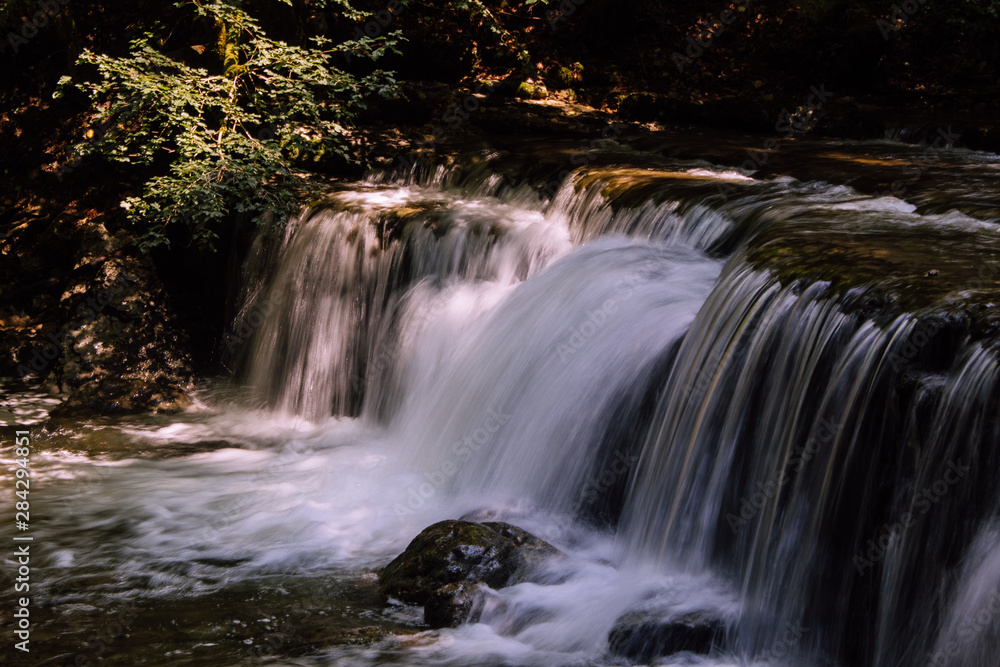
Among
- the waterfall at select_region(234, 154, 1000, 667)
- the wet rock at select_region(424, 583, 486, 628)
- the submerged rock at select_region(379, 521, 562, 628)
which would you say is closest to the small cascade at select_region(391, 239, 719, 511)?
the waterfall at select_region(234, 154, 1000, 667)

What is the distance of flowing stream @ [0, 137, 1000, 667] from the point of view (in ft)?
12.4

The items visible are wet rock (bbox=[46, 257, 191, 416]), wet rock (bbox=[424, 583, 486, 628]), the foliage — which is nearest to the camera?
wet rock (bbox=[424, 583, 486, 628])

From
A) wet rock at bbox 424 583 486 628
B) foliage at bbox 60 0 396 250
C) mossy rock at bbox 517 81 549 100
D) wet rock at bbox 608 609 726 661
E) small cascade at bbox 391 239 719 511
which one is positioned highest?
mossy rock at bbox 517 81 549 100

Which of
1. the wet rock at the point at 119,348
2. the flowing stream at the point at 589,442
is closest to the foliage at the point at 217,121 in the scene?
the wet rock at the point at 119,348

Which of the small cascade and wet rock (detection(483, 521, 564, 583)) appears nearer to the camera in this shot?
wet rock (detection(483, 521, 564, 583))

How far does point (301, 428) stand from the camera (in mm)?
8133

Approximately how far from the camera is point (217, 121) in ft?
31.1

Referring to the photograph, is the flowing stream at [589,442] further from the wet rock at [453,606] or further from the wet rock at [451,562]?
the wet rock at [451,562]

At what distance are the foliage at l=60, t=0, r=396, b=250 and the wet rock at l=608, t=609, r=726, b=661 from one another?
563 cm

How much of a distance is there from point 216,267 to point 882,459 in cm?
762

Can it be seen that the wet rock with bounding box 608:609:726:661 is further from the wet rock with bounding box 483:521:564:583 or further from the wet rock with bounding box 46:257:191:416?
the wet rock with bounding box 46:257:191:416

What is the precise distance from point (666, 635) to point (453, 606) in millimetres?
1067

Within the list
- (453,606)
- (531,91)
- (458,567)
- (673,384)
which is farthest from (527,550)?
(531,91)

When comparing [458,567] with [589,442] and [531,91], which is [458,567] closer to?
[589,442]
